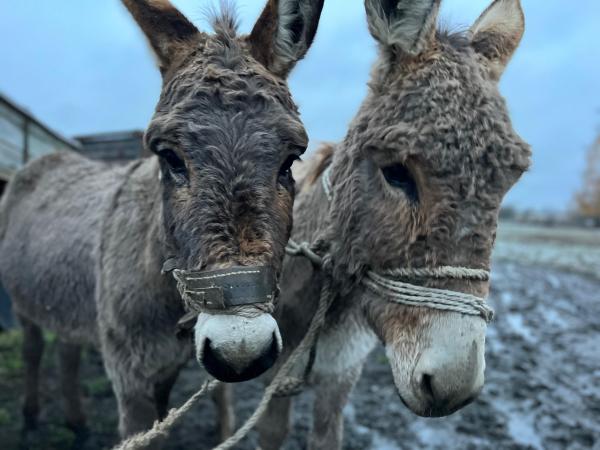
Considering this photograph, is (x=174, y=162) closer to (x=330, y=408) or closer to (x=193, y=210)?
(x=193, y=210)

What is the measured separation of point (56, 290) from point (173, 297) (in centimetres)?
154

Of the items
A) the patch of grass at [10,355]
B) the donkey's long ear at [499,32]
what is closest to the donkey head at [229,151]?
the donkey's long ear at [499,32]

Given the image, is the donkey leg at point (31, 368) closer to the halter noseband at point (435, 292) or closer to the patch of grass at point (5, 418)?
the patch of grass at point (5, 418)

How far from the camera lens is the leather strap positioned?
1.61 metres

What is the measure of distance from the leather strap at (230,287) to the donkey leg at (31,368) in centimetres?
358

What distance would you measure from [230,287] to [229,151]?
0.55 meters

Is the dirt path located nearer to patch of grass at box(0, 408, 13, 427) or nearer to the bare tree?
patch of grass at box(0, 408, 13, 427)

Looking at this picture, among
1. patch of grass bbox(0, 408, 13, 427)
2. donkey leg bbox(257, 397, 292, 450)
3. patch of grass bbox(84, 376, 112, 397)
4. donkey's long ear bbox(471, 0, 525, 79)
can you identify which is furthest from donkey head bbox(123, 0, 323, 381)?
patch of grass bbox(84, 376, 112, 397)

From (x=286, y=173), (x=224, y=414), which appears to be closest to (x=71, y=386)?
(x=224, y=414)

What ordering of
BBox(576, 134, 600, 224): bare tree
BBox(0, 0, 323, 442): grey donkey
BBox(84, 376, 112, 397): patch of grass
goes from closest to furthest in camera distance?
BBox(0, 0, 323, 442): grey donkey → BBox(84, 376, 112, 397): patch of grass → BBox(576, 134, 600, 224): bare tree

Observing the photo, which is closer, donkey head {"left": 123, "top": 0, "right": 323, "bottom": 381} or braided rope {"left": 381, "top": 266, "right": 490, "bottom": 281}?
donkey head {"left": 123, "top": 0, "right": 323, "bottom": 381}

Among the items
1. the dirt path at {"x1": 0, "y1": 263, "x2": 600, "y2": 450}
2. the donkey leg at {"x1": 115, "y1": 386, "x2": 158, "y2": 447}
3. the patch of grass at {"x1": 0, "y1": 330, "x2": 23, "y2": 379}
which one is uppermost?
the donkey leg at {"x1": 115, "y1": 386, "x2": 158, "y2": 447}

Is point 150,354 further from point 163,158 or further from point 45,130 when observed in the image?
point 45,130

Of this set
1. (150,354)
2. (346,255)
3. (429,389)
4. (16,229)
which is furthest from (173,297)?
(16,229)
